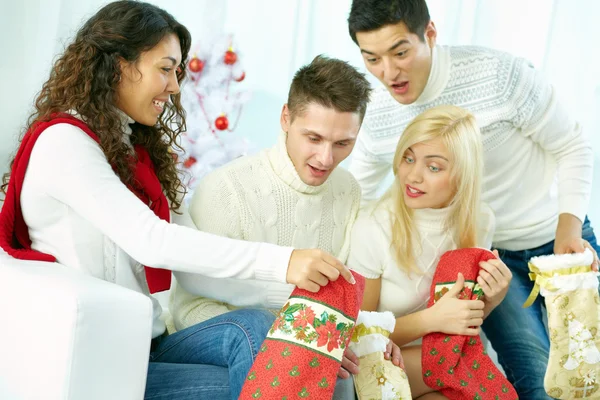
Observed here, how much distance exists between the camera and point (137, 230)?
1.48m

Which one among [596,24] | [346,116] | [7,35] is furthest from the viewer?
[596,24]

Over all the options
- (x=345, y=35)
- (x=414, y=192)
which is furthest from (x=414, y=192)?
(x=345, y=35)

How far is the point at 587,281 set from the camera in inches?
78.0

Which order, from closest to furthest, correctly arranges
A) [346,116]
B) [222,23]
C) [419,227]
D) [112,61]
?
[112,61], [346,116], [419,227], [222,23]

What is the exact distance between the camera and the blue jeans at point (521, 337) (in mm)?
2072

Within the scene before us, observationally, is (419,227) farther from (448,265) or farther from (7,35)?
(7,35)

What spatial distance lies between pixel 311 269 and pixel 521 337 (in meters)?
0.93

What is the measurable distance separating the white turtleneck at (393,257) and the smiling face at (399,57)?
Answer: 1.20 feet

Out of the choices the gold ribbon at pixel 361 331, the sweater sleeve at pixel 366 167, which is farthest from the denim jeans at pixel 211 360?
the sweater sleeve at pixel 366 167

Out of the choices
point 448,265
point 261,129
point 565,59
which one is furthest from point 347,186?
point 565,59

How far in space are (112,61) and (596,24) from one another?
7.59 feet

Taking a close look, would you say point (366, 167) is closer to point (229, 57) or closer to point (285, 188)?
point (285, 188)

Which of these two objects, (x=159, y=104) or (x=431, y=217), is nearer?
(x=159, y=104)

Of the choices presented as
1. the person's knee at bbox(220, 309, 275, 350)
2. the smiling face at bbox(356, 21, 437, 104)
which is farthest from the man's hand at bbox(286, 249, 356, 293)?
the smiling face at bbox(356, 21, 437, 104)
